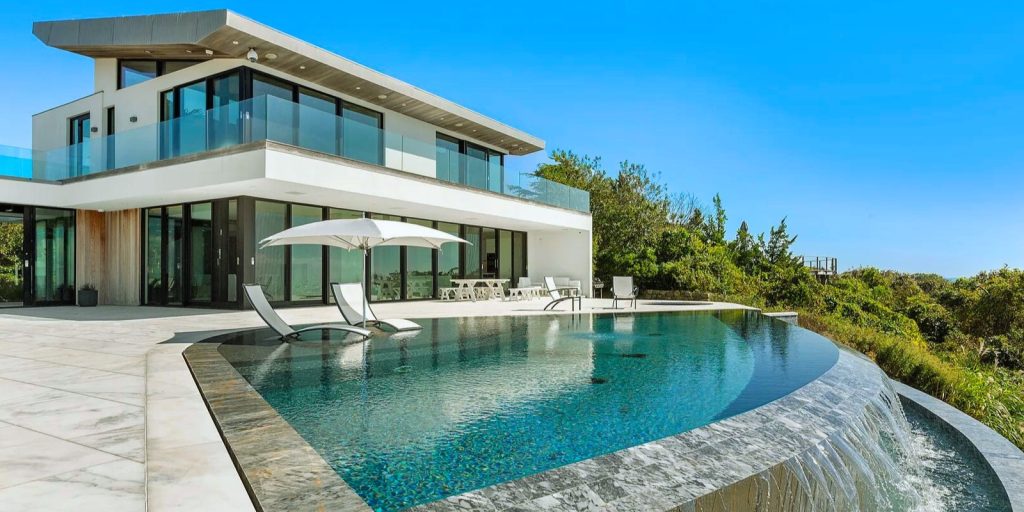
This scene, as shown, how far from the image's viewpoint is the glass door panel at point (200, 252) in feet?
46.1

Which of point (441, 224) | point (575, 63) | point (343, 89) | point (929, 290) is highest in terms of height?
point (575, 63)

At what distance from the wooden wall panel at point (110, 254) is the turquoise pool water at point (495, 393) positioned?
10.0 meters

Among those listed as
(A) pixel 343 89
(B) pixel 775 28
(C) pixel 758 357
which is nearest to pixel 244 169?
(A) pixel 343 89

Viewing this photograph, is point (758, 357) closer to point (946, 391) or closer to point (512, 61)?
point (946, 391)

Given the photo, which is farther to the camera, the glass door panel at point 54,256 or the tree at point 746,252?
the tree at point 746,252

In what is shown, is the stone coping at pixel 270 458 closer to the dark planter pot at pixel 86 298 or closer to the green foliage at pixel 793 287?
the green foliage at pixel 793 287

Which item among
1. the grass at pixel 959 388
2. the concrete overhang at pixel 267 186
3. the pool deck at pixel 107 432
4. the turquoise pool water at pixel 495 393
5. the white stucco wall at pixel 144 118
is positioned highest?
the white stucco wall at pixel 144 118

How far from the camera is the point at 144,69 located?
1563 centimetres

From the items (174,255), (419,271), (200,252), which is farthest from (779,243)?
(174,255)

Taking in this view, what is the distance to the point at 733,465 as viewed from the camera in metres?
2.92

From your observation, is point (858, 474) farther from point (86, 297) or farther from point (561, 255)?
point (561, 255)

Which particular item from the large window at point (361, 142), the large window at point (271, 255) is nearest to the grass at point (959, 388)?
the large window at point (361, 142)

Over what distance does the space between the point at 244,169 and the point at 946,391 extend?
13064 mm

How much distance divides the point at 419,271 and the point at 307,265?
4.26 metres
